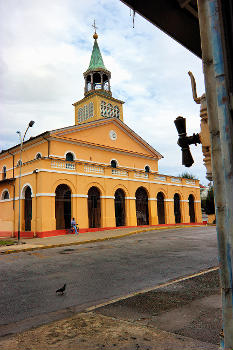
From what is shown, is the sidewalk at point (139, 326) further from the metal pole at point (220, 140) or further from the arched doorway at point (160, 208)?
the arched doorway at point (160, 208)

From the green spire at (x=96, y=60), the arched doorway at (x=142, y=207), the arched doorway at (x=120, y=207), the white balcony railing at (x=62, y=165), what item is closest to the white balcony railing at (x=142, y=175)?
the arched doorway at (x=142, y=207)

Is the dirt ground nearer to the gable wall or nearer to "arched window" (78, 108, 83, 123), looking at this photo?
the gable wall

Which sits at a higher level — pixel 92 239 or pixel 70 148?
pixel 70 148

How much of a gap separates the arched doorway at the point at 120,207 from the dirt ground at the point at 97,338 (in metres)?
20.1

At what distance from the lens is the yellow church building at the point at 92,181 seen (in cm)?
1964

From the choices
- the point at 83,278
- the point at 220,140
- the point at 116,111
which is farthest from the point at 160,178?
the point at 220,140

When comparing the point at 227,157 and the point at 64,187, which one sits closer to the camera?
the point at 227,157

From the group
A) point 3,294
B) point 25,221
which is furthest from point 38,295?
point 25,221

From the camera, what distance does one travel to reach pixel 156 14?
2.98m

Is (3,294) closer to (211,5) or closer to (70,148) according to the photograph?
(211,5)

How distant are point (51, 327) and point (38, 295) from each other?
6.09ft

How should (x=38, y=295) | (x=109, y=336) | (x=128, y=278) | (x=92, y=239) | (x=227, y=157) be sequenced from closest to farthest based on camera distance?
(x=227, y=157) → (x=109, y=336) → (x=38, y=295) → (x=128, y=278) → (x=92, y=239)

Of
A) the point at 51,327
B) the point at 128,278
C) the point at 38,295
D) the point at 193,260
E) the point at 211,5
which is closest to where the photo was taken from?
the point at 211,5

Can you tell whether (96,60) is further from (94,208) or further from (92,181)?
(94,208)
